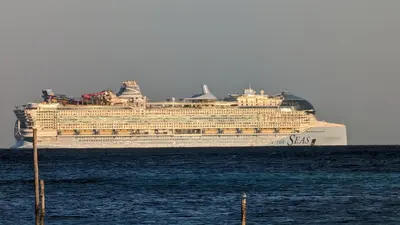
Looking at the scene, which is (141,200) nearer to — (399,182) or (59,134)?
(399,182)

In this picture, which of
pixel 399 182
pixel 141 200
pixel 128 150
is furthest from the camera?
pixel 128 150

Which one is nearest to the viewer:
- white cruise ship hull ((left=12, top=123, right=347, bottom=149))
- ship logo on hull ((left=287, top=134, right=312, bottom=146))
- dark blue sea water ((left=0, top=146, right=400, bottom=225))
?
dark blue sea water ((left=0, top=146, right=400, bottom=225))

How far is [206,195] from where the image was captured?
186 ft

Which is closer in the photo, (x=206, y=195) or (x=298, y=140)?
(x=206, y=195)

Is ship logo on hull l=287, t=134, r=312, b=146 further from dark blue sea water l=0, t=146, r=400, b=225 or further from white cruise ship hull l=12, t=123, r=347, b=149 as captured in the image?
dark blue sea water l=0, t=146, r=400, b=225

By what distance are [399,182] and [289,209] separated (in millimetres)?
19907

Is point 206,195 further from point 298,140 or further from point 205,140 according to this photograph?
point 298,140

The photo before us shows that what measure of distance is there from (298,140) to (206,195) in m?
85.6

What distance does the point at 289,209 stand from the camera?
1913 inches

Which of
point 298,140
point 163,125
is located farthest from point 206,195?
point 298,140

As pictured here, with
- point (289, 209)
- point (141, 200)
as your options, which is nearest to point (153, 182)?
point (141, 200)

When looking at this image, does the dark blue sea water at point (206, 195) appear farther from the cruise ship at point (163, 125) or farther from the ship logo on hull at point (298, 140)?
the ship logo on hull at point (298, 140)

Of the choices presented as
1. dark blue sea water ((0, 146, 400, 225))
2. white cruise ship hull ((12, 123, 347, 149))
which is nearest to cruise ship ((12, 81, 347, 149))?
white cruise ship hull ((12, 123, 347, 149))

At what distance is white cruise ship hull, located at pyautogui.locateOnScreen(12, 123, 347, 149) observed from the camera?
443 ft
